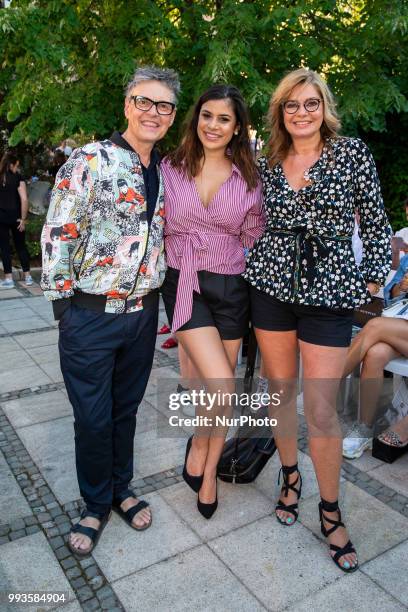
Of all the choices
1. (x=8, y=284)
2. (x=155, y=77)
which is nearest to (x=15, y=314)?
(x=8, y=284)

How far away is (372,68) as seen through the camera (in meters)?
5.20

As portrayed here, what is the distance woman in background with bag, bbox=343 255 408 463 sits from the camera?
317 cm

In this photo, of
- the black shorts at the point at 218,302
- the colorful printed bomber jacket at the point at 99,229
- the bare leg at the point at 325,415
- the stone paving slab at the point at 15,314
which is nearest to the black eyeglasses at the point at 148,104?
the colorful printed bomber jacket at the point at 99,229

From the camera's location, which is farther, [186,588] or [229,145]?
[229,145]

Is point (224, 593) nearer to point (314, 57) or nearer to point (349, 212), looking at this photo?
point (349, 212)

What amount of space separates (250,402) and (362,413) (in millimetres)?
947

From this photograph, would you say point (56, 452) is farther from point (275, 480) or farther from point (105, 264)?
point (105, 264)

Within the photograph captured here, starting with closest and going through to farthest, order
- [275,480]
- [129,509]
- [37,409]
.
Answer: [129,509], [275,480], [37,409]

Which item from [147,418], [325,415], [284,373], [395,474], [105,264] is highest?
[105,264]

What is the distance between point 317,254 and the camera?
7.46 feet

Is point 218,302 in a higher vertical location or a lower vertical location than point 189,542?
higher

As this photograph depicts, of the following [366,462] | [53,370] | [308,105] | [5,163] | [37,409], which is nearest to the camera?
[308,105]

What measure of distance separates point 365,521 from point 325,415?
71cm

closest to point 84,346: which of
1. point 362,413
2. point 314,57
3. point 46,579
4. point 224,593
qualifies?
point 46,579
